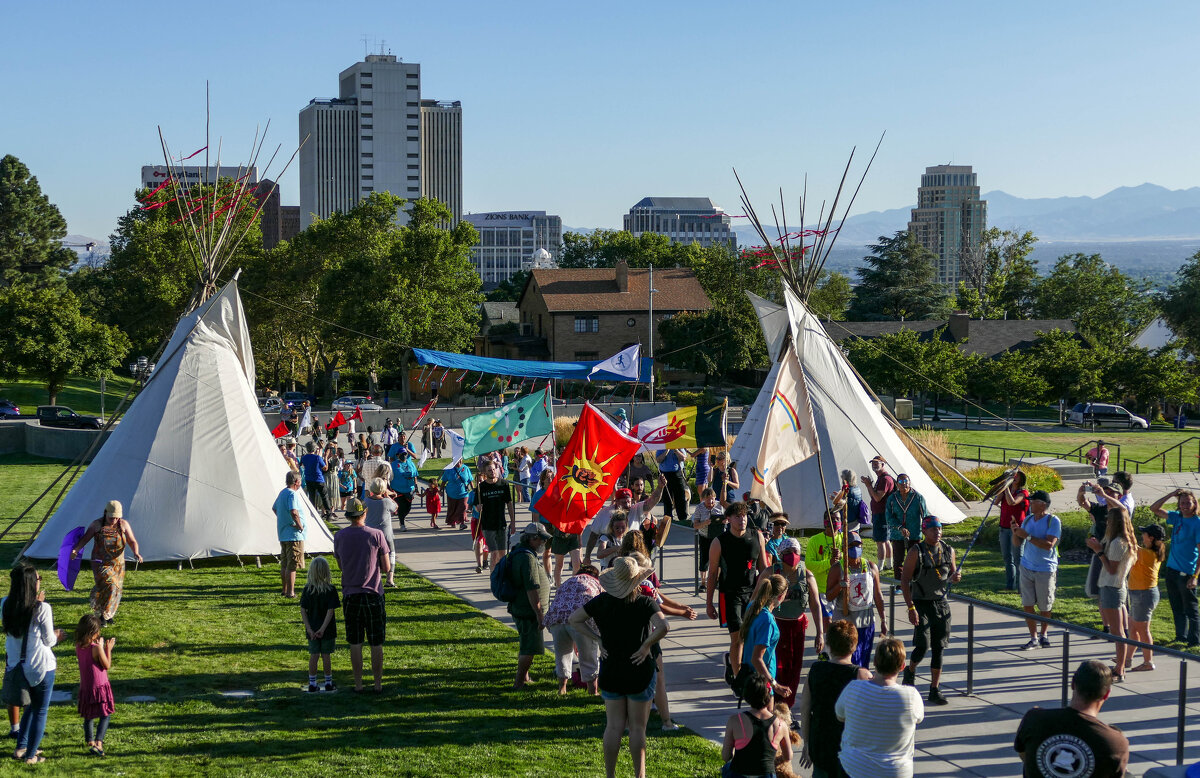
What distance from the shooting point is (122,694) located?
9.99 meters

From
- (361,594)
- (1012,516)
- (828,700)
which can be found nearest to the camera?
(828,700)

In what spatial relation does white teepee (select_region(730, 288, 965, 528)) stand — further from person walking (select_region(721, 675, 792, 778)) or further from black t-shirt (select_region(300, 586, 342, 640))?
person walking (select_region(721, 675, 792, 778))

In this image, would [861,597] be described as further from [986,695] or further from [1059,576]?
[1059,576]

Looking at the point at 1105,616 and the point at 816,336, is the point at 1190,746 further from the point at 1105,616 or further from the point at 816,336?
the point at 816,336

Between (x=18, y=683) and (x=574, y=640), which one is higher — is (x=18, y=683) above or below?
above

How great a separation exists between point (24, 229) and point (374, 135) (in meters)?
119

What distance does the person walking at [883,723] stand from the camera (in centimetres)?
588

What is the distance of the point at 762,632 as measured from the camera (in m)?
8.04

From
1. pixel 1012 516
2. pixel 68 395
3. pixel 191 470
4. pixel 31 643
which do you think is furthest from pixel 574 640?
pixel 68 395

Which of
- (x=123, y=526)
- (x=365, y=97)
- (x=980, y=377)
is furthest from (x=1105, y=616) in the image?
(x=365, y=97)

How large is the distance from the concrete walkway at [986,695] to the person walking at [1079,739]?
2566mm

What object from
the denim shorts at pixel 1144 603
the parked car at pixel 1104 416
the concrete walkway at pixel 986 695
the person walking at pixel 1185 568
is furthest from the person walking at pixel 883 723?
the parked car at pixel 1104 416

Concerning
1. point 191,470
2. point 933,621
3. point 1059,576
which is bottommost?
point 1059,576

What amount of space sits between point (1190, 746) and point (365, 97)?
19018 centimetres
